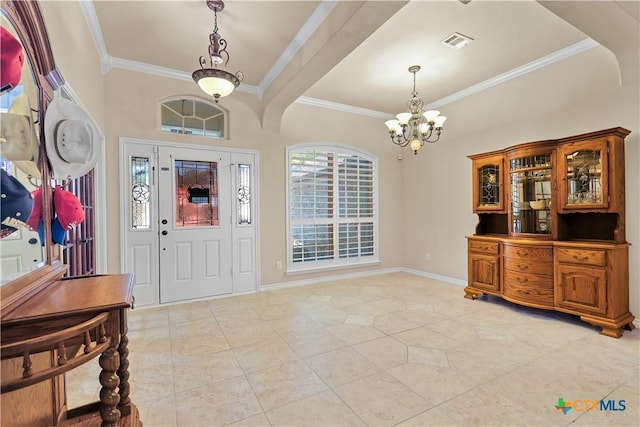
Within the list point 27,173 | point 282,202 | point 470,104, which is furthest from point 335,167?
point 27,173

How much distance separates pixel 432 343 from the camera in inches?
109

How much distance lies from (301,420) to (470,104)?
4.71m

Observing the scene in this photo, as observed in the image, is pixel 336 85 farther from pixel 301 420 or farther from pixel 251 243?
pixel 301 420

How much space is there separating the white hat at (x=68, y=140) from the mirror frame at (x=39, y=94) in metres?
0.04

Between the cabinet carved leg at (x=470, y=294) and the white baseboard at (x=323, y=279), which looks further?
the white baseboard at (x=323, y=279)

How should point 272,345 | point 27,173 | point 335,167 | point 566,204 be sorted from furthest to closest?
point 335,167, point 566,204, point 272,345, point 27,173

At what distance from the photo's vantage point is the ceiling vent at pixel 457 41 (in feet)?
10.2

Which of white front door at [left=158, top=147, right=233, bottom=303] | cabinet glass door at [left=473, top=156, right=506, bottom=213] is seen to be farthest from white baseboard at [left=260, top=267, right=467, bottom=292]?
cabinet glass door at [left=473, top=156, right=506, bottom=213]

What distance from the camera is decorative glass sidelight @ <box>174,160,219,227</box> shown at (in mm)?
4078

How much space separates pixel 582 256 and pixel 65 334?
4.09m

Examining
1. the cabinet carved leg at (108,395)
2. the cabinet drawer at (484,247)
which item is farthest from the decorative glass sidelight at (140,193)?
the cabinet drawer at (484,247)

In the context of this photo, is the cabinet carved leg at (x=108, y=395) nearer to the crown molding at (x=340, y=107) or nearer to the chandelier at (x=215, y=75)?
the chandelier at (x=215, y=75)

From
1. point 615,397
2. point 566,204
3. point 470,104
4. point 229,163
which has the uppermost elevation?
point 470,104

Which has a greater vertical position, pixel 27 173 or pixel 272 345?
pixel 27 173
